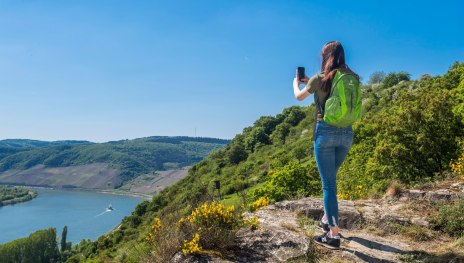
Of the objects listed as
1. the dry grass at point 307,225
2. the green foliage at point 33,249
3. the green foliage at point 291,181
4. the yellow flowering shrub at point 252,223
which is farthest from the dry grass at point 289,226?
the green foliage at point 33,249

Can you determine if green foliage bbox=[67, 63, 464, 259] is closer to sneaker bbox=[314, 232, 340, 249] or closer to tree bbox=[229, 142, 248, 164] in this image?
sneaker bbox=[314, 232, 340, 249]

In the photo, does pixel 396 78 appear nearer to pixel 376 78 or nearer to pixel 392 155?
pixel 376 78

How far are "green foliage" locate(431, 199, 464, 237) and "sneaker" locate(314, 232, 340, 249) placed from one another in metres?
1.78

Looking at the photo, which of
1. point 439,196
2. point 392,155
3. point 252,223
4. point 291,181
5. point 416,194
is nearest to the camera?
point 252,223

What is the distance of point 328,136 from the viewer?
4215 millimetres

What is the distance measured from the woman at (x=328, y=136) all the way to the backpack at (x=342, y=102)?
98 millimetres

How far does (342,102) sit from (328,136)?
41 cm

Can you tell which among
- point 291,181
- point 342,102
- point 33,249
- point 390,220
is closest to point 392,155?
point 390,220

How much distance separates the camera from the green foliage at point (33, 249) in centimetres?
9290

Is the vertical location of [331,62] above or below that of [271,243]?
above

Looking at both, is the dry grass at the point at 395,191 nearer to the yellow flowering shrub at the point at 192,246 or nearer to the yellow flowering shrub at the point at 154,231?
the yellow flowering shrub at the point at 192,246

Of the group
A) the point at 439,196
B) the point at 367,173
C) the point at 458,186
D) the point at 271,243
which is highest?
the point at 367,173

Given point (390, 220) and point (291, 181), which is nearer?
point (390, 220)

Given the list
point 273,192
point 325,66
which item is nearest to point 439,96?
point 325,66
